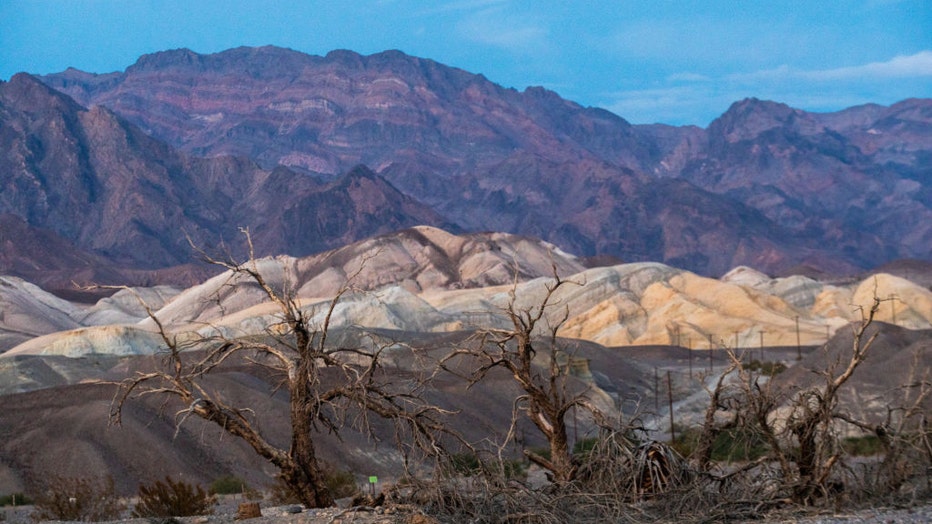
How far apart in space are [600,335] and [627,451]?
96.4 metres

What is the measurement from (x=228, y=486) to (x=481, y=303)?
274ft

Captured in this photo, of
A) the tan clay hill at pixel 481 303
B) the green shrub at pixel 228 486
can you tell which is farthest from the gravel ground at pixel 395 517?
the tan clay hill at pixel 481 303

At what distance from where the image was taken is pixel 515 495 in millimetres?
13680

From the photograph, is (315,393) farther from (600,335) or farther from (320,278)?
(320,278)

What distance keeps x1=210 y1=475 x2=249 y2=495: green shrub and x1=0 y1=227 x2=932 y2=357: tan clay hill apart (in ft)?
121

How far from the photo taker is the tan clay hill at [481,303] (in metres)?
97.1

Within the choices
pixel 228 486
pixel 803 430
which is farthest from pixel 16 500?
pixel 803 430

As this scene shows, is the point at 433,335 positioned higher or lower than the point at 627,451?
lower

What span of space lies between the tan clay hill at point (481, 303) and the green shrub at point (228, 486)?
121ft

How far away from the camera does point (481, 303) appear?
384ft

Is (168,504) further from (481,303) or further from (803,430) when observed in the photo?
(481,303)

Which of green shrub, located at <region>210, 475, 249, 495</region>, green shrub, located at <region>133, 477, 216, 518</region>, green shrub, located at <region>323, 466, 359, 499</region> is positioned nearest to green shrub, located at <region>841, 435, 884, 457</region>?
green shrub, located at <region>323, 466, 359, 499</region>

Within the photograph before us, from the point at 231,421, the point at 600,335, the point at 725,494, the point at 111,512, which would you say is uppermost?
the point at 231,421

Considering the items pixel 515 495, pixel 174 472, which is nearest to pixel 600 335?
pixel 174 472
